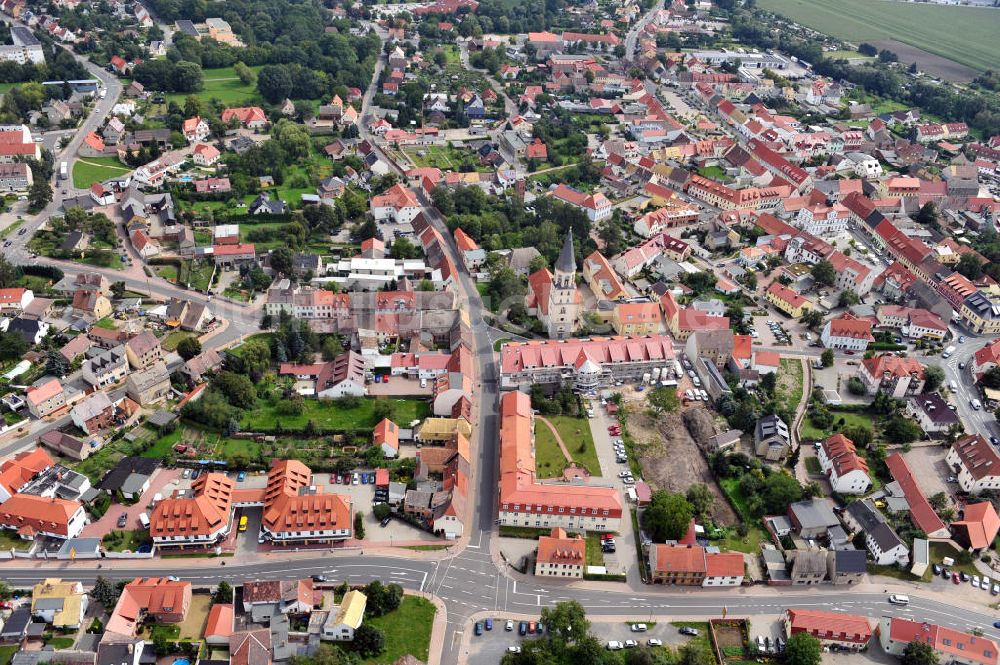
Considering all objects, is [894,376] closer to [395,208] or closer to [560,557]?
[560,557]

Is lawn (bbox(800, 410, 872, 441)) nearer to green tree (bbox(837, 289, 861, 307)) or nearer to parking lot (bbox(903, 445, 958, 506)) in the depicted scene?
parking lot (bbox(903, 445, 958, 506))

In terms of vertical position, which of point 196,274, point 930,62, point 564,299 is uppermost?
point 930,62

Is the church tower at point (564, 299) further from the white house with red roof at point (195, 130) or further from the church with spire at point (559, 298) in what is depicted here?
the white house with red roof at point (195, 130)

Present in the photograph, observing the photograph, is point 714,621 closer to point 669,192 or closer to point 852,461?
point 852,461

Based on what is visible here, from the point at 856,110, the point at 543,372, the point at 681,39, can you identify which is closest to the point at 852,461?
the point at 543,372

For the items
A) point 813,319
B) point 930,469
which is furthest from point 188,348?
point 930,469

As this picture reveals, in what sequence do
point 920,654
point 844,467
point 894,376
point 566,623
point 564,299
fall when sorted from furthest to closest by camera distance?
1. point 564,299
2. point 894,376
3. point 844,467
4. point 566,623
5. point 920,654

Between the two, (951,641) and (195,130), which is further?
(195,130)

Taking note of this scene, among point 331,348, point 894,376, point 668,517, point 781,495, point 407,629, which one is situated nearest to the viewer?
point 407,629
